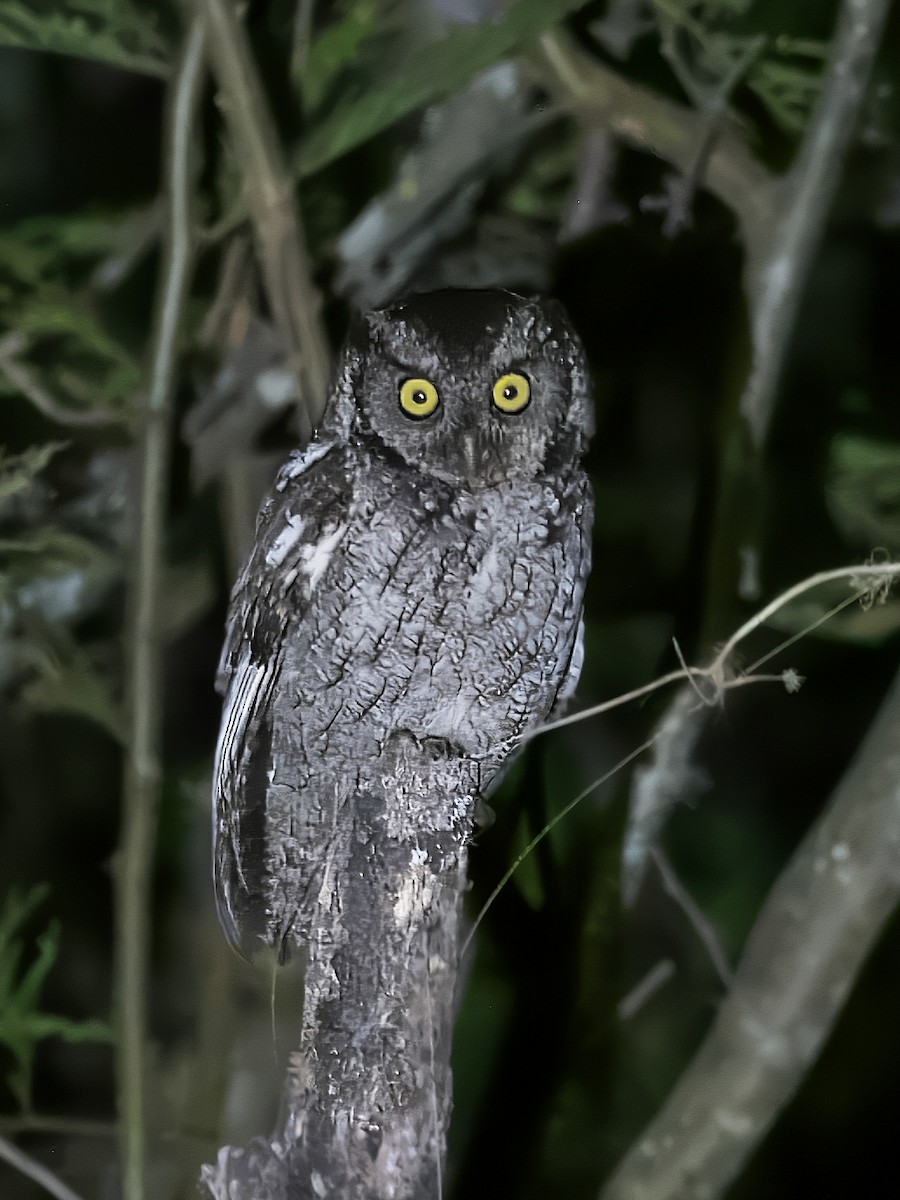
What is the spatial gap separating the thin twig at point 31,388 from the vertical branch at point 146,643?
0.26ft

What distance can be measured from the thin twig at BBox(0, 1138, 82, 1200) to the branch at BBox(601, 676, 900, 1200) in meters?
0.65

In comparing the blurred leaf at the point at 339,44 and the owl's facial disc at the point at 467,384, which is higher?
the blurred leaf at the point at 339,44

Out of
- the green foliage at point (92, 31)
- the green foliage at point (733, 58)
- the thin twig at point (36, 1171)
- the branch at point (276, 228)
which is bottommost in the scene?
the thin twig at point (36, 1171)

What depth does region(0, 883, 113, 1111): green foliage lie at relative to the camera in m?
0.99

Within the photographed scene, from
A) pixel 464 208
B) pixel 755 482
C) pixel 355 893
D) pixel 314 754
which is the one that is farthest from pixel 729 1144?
pixel 464 208

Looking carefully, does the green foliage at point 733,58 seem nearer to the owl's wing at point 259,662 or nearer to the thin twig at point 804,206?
the thin twig at point 804,206

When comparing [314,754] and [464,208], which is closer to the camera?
[464,208]

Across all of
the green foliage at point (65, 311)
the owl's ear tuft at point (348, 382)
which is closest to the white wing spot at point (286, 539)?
the owl's ear tuft at point (348, 382)

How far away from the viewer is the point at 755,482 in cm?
93

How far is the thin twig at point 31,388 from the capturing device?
931 millimetres

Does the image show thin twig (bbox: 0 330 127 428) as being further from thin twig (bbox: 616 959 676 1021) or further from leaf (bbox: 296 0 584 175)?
thin twig (bbox: 616 959 676 1021)

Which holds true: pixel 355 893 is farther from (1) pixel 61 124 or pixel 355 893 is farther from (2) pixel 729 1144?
(1) pixel 61 124

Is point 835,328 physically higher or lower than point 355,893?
higher

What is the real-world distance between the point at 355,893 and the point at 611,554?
49 cm
